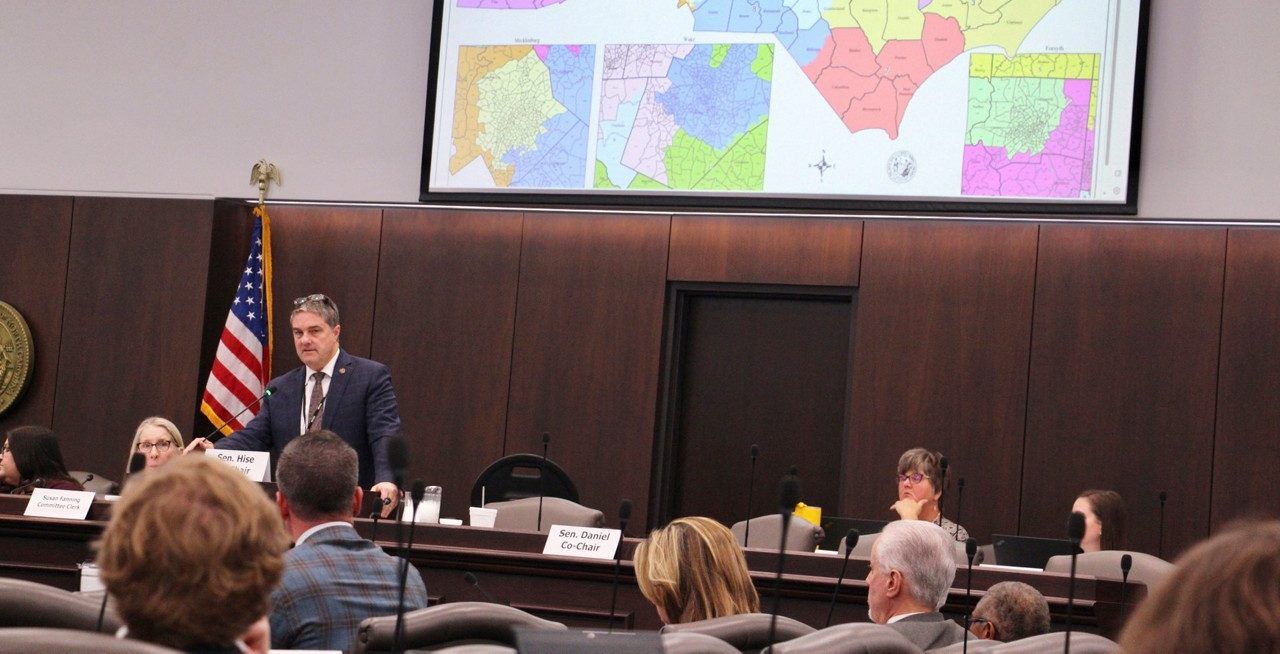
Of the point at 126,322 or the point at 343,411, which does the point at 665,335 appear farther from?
the point at 126,322

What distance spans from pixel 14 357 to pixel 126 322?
27.5 inches

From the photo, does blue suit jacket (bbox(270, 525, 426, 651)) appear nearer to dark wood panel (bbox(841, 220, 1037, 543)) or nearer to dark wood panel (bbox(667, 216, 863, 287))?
dark wood panel (bbox(841, 220, 1037, 543))

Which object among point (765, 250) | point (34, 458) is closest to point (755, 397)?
point (765, 250)

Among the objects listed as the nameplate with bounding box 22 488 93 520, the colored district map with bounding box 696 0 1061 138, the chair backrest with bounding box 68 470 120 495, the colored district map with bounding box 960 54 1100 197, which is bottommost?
the chair backrest with bounding box 68 470 120 495

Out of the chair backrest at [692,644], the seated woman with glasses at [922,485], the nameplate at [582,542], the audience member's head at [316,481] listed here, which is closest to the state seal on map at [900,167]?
the seated woman with glasses at [922,485]

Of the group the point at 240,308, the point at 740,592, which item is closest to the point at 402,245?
the point at 240,308

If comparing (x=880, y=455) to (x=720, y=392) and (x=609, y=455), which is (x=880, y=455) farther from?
(x=609, y=455)

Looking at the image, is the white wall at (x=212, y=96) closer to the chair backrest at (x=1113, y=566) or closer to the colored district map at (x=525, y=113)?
the colored district map at (x=525, y=113)

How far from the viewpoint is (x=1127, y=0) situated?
645cm

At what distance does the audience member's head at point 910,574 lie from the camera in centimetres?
313

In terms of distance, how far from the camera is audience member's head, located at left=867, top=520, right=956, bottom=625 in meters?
3.13

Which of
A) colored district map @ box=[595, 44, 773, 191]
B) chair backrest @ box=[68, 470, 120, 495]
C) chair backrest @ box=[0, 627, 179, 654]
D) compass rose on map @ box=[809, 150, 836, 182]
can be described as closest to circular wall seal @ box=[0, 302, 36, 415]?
chair backrest @ box=[68, 470, 120, 495]

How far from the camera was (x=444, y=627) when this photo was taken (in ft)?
6.72

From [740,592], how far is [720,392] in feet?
14.6
